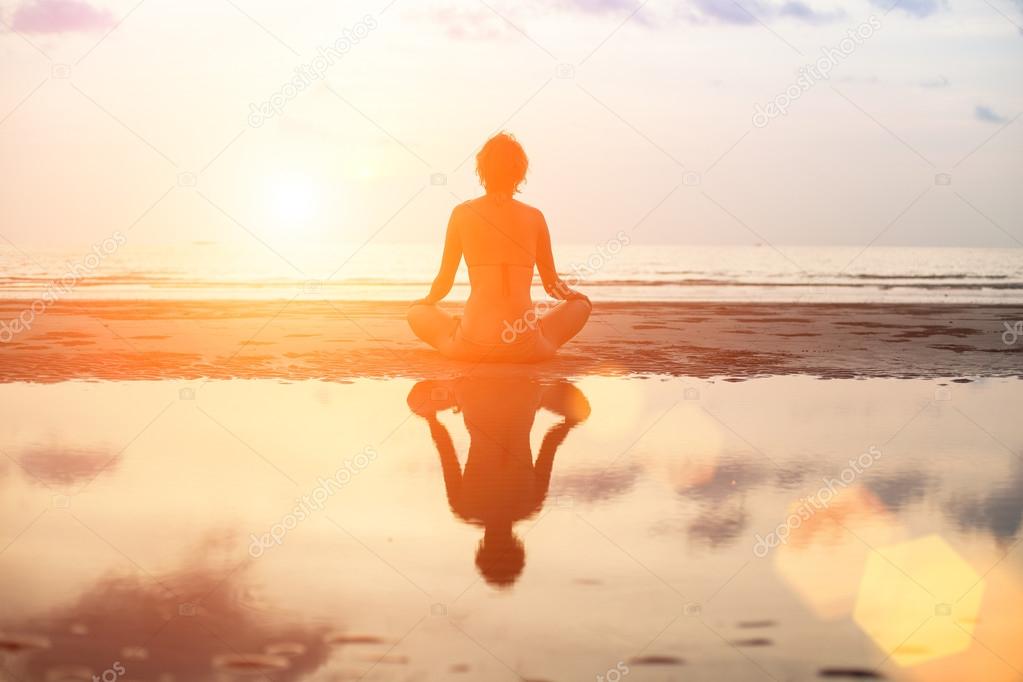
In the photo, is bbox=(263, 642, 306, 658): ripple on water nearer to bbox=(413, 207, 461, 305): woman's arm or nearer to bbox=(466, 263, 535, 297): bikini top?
bbox=(466, 263, 535, 297): bikini top

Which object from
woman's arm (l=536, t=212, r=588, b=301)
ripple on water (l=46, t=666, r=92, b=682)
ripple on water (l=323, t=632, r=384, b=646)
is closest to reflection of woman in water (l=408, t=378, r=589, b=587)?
ripple on water (l=323, t=632, r=384, b=646)

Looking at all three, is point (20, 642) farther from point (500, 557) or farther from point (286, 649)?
point (500, 557)

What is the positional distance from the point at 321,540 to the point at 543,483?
60.7 inches

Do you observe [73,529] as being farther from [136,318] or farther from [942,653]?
[136,318]

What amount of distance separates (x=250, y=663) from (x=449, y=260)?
25.1 ft

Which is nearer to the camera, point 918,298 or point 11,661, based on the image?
point 11,661

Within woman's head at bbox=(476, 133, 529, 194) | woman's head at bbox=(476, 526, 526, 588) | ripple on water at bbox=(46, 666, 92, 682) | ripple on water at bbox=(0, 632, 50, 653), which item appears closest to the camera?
ripple on water at bbox=(46, 666, 92, 682)

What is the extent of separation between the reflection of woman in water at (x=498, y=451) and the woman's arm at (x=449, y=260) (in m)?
1.34

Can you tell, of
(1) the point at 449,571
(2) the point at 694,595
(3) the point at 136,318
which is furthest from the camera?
(3) the point at 136,318

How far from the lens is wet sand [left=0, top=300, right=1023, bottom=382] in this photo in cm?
1083

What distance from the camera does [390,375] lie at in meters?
10.4

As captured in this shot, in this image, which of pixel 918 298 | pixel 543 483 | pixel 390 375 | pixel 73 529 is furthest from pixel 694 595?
pixel 918 298

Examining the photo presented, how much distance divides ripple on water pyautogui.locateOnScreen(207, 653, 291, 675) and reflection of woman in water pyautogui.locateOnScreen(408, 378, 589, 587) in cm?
103

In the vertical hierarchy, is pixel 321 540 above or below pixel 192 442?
below
